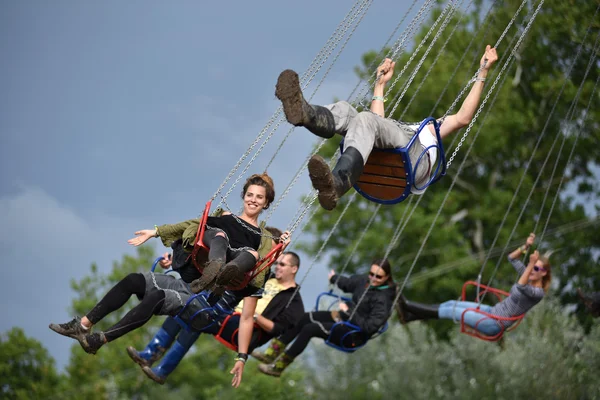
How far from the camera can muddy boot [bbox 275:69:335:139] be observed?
6910 mm

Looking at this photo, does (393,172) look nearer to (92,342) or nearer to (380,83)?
(380,83)

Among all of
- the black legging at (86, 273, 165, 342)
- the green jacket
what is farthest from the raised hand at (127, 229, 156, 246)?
the black legging at (86, 273, 165, 342)

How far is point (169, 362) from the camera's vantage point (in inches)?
404

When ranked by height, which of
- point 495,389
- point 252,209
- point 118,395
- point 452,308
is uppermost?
point 252,209

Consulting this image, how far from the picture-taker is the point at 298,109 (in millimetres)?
7055

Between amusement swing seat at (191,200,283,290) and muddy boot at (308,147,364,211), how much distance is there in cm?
75

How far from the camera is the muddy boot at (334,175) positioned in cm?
662

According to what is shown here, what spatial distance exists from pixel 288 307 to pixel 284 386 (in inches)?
568

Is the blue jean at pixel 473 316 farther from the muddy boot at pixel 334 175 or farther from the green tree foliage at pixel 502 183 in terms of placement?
the green tree foliage at pixel 502 183

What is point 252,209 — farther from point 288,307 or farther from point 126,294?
point 288,307

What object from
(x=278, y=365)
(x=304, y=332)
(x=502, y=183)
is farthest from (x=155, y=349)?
(x=502, y=183)

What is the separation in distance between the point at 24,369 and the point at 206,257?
25661 mm

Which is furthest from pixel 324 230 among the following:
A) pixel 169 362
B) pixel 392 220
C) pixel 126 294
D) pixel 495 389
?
pixel 126 294

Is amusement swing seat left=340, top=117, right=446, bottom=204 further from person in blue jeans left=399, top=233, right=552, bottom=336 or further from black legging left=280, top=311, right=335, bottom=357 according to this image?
person in blue jeans left=399, top=233, right=552, bottom=336
